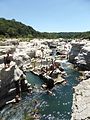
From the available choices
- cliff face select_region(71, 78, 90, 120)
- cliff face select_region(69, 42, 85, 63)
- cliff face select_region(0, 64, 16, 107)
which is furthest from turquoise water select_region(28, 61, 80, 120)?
cliff face select_region(69, 42, 85, 63)

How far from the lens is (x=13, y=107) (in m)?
46.8

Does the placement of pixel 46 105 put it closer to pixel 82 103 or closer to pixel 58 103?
pixel 58 103

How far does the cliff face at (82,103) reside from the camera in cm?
3098

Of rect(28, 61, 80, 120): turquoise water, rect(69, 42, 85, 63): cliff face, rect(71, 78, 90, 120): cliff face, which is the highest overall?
rect(71, 78, 90, 120): cliff face

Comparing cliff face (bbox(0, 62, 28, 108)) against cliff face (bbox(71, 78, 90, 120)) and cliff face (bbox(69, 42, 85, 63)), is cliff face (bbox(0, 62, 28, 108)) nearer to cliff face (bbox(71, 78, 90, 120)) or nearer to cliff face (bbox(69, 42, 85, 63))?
cliff face (bbox(71, 78, 90, 120))

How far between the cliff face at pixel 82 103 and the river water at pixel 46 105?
561 centimetres

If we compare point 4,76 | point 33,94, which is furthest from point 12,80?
point 33,94

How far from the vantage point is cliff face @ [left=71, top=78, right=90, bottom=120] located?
102 ft

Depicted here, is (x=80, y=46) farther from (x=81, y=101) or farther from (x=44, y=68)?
(x=81, y=101)

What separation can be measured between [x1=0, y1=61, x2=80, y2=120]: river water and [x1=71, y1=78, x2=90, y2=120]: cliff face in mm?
5611

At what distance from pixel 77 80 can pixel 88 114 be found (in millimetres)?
37772

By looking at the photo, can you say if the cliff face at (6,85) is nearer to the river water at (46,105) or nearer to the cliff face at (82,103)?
the river water at (46,105)

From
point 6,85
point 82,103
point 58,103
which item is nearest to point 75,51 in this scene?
point 58,103

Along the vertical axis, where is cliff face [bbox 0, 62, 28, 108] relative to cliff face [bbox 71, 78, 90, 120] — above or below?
below
